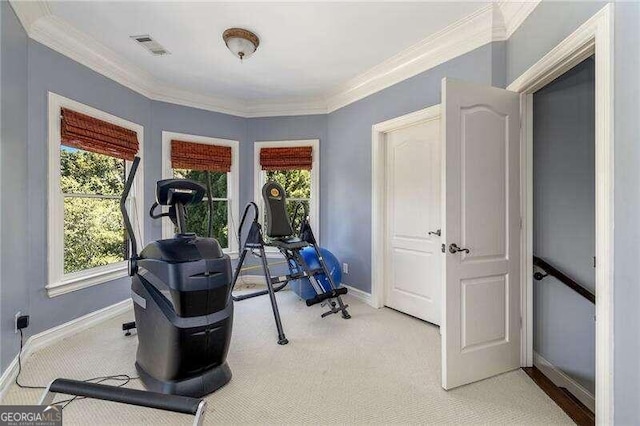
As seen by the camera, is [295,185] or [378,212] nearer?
[378,212]

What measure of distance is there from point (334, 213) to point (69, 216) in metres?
2.82

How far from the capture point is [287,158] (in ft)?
14.1

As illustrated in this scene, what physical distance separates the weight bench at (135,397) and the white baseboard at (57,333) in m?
1.27

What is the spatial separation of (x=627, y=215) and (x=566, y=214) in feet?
3.66

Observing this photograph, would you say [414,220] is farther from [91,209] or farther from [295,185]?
[91,209]

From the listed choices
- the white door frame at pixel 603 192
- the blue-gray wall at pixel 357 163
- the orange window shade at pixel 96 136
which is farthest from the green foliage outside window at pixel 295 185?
the white door frame at pixel 603 192

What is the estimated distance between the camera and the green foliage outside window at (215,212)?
4262 millimetres

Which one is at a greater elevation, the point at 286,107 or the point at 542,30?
the point at 286,107

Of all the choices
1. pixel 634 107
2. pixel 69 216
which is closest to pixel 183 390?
pixel 69 216

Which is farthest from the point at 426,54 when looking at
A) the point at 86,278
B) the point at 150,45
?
the point at 86,278

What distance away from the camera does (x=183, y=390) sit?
185 centimetres

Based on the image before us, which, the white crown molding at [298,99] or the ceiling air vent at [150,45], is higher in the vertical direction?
the ceiling air vent at [150,45]

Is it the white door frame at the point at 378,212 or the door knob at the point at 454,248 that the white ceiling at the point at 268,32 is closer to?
the white door frame at the point at 378,212

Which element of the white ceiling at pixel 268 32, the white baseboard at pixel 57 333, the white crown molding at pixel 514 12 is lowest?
the white baseboard at pixel 57 333
